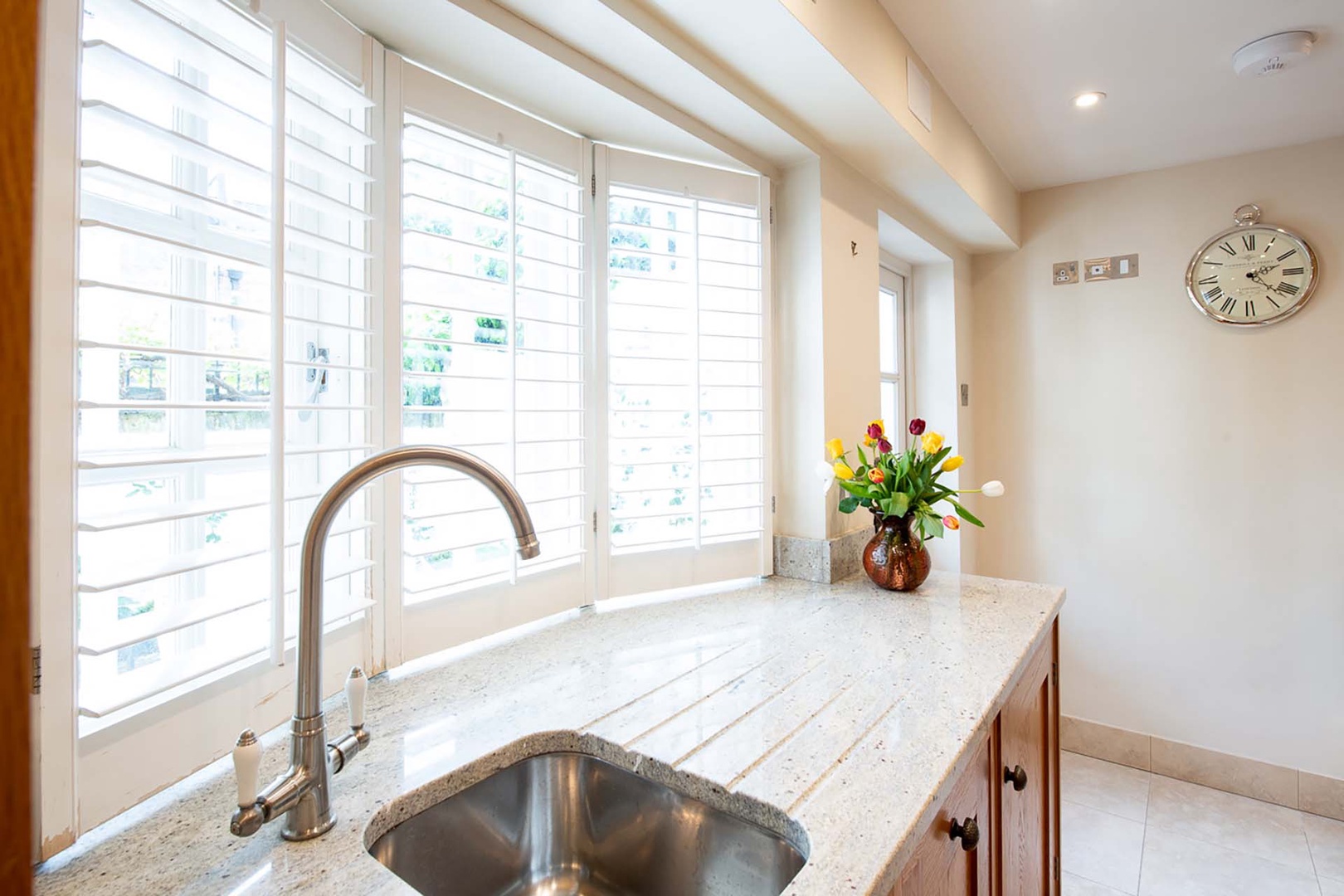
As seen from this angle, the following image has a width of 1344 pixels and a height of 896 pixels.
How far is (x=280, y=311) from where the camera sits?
2.93 feet

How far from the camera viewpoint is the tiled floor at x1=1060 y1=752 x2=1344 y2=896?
6.45 feet

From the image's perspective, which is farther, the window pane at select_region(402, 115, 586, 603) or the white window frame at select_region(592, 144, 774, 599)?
the white window frame at select_region(592, 144, 774, 599)

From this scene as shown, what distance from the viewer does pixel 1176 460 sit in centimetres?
257

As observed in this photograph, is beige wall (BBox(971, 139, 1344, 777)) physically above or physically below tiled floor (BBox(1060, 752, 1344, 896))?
above

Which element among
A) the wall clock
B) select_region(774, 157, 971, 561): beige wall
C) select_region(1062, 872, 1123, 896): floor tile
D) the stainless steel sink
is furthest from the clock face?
the stainless steel sink

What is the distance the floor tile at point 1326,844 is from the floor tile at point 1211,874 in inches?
3.1

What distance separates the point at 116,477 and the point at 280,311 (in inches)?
11.3

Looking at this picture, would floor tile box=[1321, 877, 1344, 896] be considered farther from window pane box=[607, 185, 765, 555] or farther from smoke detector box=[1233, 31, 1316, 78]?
smoke detector box=[1233, 31, 1316, 78]

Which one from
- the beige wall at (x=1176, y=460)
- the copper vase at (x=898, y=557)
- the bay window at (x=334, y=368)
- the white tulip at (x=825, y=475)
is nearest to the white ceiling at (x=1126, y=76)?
the beige wall at (x=1176, y=460)

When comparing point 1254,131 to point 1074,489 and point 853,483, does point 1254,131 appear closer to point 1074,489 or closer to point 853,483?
point 1074,489

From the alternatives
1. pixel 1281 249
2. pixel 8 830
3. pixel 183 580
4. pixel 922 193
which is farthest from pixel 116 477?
pixel 1281 249

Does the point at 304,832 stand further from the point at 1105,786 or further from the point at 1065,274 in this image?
the point at 1065,274

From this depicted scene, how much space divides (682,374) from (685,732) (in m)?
0.98

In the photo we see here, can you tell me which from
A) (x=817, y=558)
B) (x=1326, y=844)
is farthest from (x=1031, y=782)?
(x=1326, y=844)
